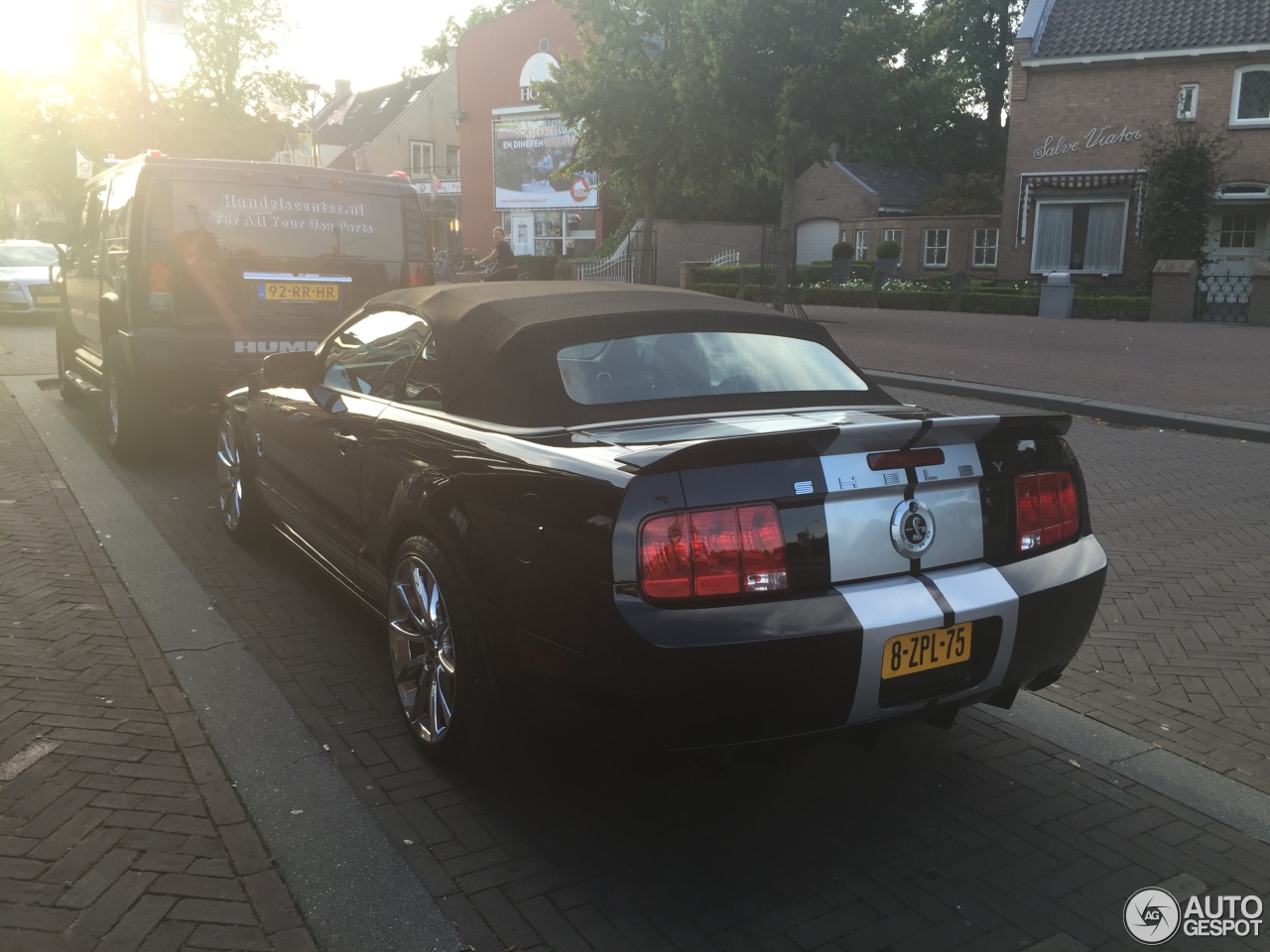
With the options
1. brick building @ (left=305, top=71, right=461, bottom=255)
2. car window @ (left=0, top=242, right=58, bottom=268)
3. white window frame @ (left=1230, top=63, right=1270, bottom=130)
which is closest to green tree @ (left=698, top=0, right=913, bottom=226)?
white window frame @ (left=1230, top=63, right=1270, bottom=130)

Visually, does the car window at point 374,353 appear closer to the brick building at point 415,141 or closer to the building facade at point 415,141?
the building facade at point 415,141

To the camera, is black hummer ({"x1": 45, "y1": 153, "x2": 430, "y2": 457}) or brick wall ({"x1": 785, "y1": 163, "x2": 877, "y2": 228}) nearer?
black hummer ({"x1": 45, "y1": 153, "x2": 430, "y2": 457})

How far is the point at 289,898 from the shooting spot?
9.41ft

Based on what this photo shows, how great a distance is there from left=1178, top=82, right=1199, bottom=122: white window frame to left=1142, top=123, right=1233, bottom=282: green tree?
0.72m

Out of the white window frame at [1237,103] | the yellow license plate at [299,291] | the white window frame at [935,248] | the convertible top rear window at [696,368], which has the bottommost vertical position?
the convertible top rear window at [696,368]

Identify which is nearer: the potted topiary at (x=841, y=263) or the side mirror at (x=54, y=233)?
the side mirror at (x=54, y=233)

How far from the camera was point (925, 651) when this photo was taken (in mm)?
2982

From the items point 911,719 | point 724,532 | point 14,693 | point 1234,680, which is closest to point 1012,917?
point 911,719

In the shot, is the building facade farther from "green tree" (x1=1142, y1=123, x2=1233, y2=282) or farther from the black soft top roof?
the black soft top roof

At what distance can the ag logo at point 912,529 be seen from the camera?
303 centimetres

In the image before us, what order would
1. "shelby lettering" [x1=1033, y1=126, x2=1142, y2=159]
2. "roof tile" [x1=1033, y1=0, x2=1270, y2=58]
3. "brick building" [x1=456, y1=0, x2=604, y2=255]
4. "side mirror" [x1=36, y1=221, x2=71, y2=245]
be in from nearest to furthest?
"side mirror" [x1=36, y1=221, x2=71, y2=245] < "roof tile" [x1=1033, y1=0, x2=1270, y2=58] < "shelby lettering" [x1=1033, y1=126, x2=1142, y2=159] < "brick building" [x1=456, y1=0, x2=604, y2=255]

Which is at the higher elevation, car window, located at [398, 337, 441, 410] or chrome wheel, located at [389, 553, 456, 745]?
car window, located at [398, 337, 441, 410]

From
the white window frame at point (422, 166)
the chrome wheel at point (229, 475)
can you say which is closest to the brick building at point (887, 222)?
the white window frame at point (422, 166)

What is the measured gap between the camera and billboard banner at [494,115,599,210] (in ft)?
145
